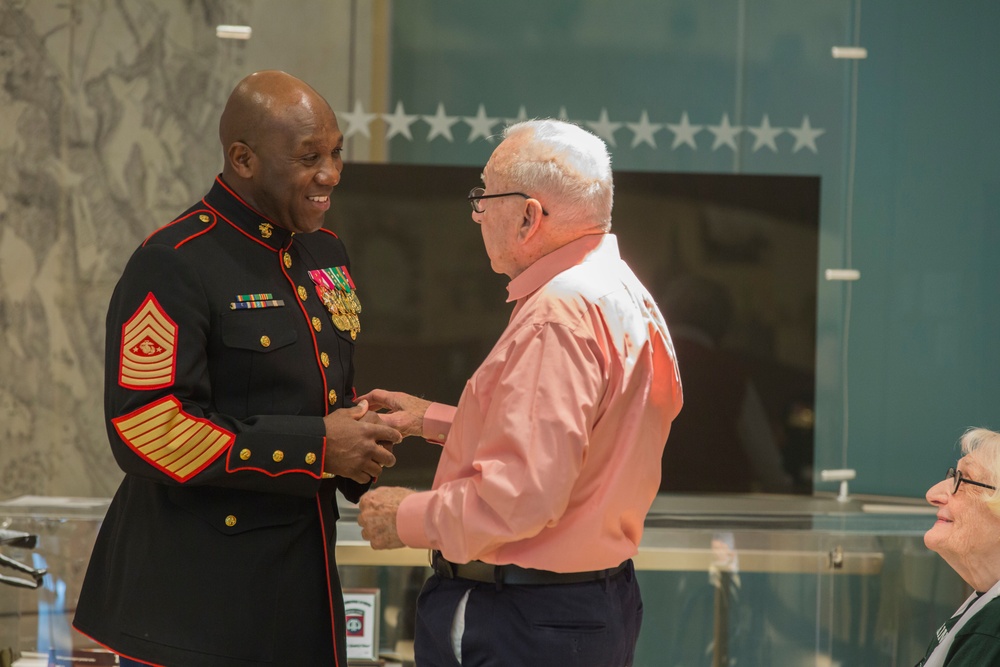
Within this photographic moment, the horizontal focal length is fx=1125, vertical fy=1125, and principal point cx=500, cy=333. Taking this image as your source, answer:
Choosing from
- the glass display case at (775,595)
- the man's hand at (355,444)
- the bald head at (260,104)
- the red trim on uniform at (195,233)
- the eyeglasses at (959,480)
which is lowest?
the glass display case at (775,595)

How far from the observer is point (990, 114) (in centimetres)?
409

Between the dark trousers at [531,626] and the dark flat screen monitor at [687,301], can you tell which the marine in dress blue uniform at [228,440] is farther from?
the dark flat screen monitor at [687,301]

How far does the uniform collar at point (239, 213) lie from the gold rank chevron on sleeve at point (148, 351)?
289 millimetres

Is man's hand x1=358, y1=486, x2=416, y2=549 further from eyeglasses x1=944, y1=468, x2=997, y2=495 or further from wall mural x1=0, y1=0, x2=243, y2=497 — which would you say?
wall mural x1=0, y1=0, x2=243, y2=497

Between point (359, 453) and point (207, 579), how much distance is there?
374mm

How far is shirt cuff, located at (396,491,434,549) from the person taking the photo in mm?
1980

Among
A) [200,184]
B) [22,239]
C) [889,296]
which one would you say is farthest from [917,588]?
[22,239]

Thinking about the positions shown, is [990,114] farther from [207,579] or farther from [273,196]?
[207,579]

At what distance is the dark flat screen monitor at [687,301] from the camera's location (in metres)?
3.99

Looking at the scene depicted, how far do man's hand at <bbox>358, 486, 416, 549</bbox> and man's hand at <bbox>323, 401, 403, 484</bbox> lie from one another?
0.43 feet

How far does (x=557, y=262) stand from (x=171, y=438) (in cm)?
78

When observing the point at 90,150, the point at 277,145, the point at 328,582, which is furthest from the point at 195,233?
the point at 90,150

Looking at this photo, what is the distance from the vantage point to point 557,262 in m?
2.08

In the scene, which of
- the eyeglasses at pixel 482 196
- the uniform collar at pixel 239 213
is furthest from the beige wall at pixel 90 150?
the eyeglasses at pixel 482 196
